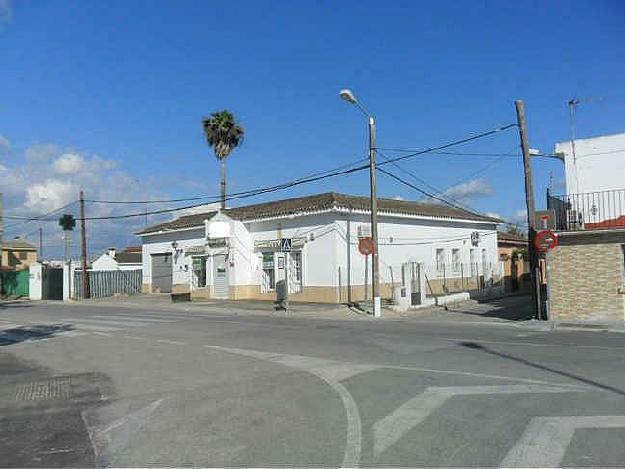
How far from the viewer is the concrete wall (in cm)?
2012

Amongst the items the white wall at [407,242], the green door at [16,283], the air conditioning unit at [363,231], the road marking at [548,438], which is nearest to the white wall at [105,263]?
the green door at [16,283]

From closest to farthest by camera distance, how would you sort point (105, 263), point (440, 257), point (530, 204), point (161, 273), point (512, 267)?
point (530, 204) < point (440, 257) < point (512, 267) < point (161, 273) < point (105, 263)

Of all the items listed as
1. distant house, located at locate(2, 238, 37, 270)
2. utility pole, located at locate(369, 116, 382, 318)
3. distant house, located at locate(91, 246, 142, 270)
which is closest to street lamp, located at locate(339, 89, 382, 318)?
utility pole, located at locate(369, 116, 382, 318)

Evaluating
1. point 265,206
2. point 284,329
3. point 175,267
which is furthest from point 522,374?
point 175,267

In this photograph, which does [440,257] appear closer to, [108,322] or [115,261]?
[108,322]

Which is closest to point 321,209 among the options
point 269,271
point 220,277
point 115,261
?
point 269,271

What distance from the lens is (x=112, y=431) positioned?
7.05 m

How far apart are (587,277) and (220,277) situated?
21.5 meters

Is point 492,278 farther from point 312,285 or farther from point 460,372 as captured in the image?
point 460,372

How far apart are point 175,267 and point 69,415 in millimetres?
33576

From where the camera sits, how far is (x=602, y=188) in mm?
23250

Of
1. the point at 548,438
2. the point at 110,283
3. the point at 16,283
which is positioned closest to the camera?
the point at 548,438

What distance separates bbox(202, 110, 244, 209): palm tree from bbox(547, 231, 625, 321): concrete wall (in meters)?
27.3

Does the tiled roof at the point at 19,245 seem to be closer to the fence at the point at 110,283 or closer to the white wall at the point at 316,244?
the fence at the point at 110,283
